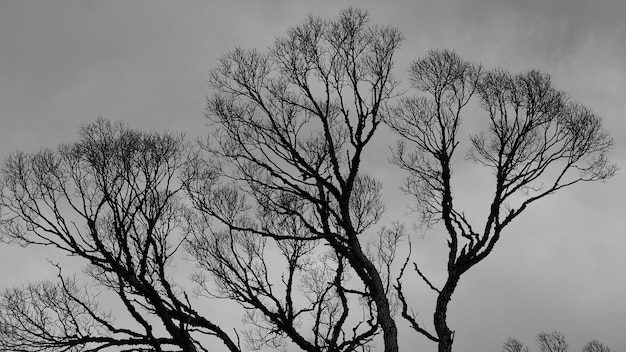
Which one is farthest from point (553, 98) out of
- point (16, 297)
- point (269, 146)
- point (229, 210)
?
point (16, 297)

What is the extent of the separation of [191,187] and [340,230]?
3.35m

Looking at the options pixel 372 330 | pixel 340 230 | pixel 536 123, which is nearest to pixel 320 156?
pixel 340 230

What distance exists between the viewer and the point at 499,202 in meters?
10.3

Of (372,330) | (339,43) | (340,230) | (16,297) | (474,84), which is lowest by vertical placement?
(372,330)

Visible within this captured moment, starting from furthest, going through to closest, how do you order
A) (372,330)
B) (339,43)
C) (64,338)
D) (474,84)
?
(474,84)
(339,43)
(372,330)
(64,338)

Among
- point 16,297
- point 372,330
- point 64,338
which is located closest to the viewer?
point 64,338

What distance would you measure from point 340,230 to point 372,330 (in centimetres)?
245

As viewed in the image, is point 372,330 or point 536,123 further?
point 536,123

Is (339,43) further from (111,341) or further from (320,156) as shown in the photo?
(111,341)

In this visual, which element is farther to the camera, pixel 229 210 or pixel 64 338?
pixel 229 210

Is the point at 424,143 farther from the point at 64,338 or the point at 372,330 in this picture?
the point at 64,338

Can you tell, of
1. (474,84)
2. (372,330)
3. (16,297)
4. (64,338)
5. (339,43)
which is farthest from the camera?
(474,84)

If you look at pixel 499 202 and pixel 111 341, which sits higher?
pixel 499 202

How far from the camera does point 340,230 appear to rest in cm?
1125
